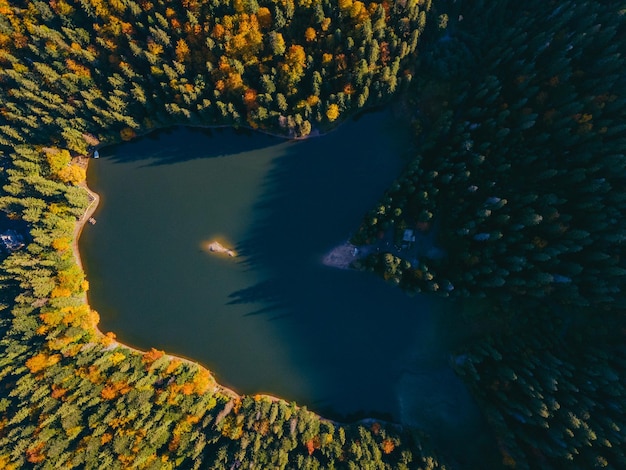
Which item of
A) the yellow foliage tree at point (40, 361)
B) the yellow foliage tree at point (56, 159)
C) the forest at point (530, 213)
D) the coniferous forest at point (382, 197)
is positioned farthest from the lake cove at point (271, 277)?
the yellow foliage tree at point (40, 361)

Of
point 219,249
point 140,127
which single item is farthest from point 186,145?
point 219,249

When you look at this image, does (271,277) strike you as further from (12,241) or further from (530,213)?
(12,241)

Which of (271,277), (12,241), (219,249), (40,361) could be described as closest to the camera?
(40,361)

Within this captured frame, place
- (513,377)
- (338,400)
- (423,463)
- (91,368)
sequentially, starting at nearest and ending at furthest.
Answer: (513,377)
(423,463)
(91,368)
(338,400)

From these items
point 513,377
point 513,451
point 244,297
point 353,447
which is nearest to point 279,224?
point 244,297

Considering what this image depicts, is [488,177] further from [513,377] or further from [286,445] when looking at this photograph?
[286,445]

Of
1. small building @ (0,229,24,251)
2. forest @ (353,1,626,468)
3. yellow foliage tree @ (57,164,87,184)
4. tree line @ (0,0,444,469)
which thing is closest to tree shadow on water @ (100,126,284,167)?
tree line @ (0,0,444,469)
